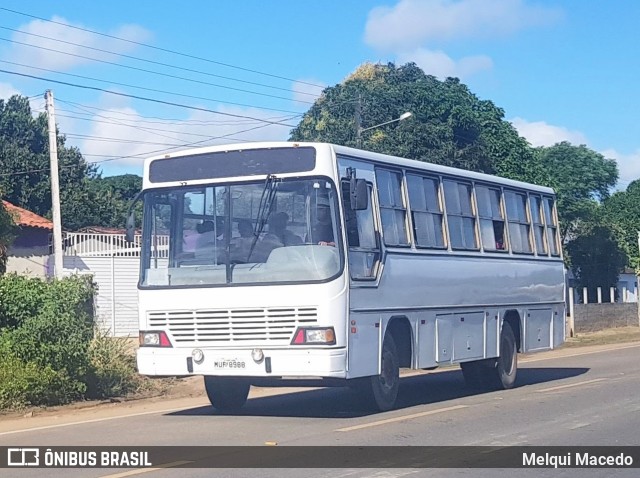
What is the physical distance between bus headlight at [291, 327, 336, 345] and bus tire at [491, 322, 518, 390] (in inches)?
225

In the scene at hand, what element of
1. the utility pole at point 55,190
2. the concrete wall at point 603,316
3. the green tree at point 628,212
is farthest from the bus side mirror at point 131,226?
the green tree at point 628,212

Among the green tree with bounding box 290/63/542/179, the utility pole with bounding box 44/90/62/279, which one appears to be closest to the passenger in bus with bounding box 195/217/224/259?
the utility pole with bounding box 44/90/62/279

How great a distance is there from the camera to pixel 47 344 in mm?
15000

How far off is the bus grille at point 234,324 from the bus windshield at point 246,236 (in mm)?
358

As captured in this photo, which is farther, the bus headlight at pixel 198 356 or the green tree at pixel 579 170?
the green tree at pixel 579 170

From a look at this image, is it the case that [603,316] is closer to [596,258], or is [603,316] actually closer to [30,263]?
[596,258]

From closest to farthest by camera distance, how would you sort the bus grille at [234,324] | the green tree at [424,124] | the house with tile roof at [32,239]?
the bus grille at [234,324], the house with tile roof at [32,239], the green tree at [424,124]

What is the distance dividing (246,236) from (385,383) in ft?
9.02

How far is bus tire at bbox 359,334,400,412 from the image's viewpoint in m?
12.9

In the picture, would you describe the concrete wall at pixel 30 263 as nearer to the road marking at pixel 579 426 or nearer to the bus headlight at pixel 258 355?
the bus headlight at pixel 258 355

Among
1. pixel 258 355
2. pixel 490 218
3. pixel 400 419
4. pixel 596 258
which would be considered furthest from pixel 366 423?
pixel 596 258

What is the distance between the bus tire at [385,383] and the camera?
12.9 metres

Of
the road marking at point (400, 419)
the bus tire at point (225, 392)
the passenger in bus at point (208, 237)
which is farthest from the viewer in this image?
the bus tire at point (225, 392)

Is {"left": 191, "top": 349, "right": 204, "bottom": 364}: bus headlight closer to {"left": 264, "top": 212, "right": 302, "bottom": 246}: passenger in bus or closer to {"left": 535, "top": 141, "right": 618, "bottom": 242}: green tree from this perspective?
{"left": 264, "top": 212, "right": 302, "bottom": 246}: passenger in bus
